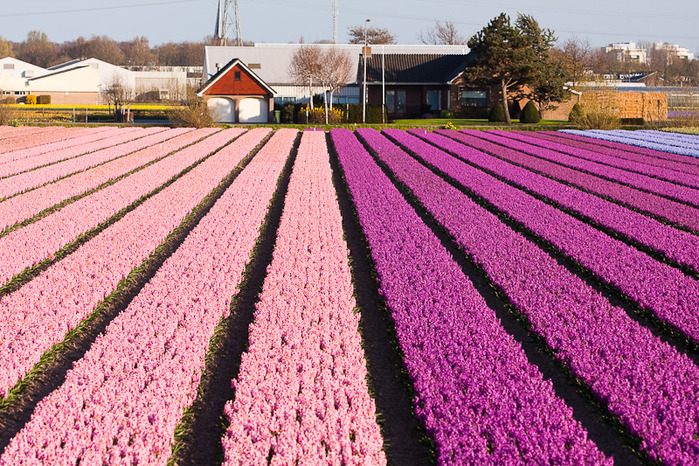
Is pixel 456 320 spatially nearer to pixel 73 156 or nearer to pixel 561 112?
pixel 73 156

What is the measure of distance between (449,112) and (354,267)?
55640 mm

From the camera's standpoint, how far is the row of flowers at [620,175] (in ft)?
60.5

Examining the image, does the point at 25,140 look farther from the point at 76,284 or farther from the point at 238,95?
the point at 76,284

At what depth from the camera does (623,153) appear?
30234 mm

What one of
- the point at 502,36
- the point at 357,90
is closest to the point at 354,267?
the point at 502,36

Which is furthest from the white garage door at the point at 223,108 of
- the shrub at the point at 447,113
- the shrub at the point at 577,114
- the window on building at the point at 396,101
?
the shrub at the point at 577,114

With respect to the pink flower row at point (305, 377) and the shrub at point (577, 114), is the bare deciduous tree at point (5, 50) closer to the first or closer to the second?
the shrub at point (577, 114)

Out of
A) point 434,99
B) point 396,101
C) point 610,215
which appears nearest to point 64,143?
point 610,215

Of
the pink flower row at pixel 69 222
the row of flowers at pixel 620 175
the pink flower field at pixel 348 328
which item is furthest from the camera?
the row of flowers at pixel 620 175

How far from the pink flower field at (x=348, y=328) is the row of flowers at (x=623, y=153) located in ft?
25.3

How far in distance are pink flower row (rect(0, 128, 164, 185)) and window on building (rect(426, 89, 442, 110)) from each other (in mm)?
40657

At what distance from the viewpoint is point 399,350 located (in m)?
7.89

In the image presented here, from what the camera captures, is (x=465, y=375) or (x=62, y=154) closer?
(x=465, y=375)

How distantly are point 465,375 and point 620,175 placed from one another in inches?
698
